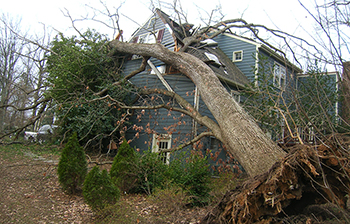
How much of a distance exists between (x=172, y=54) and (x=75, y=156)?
4.55m

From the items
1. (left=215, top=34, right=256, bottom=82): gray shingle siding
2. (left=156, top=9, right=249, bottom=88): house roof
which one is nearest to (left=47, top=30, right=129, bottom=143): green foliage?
(left=156, top=9, right=249, bottom=88): house roof

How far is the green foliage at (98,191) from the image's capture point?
5.10 m

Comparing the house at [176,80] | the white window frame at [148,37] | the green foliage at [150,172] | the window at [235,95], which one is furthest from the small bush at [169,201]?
the white window frame at [148,37]

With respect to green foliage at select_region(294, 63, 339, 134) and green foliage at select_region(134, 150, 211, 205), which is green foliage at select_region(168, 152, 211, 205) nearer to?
green foliage at select_region(134, 150, 211, 205)

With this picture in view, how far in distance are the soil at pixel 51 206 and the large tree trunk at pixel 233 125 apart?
144cm

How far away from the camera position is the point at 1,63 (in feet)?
72.5

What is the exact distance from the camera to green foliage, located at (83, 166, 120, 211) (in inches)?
201

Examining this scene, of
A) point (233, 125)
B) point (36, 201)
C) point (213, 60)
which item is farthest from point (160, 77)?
point (36, 201)

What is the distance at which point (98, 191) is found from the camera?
514cm

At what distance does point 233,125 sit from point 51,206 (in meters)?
4.41

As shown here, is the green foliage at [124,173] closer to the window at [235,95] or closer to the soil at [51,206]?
the soil at [51,206]

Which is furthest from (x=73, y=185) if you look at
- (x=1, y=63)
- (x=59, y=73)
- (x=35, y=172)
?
(x=1, y=63)

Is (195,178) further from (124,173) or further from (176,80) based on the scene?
(176,80)

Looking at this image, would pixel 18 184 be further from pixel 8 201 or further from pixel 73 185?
pixel 73 185
